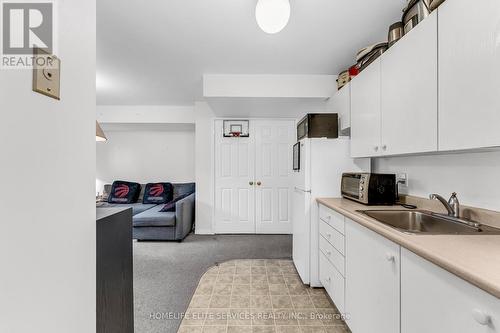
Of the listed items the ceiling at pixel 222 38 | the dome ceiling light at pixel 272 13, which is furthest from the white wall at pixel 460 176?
the dome ceiling light at pixel 272 13

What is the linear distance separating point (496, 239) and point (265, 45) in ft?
7.30

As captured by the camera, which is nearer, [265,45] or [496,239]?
[496,239]

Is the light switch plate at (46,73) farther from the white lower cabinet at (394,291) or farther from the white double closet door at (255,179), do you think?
the white double closet door at (255,179)

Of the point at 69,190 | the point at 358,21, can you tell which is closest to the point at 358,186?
the point at 358,21

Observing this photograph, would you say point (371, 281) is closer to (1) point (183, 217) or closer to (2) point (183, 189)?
(1) point (183, 217)

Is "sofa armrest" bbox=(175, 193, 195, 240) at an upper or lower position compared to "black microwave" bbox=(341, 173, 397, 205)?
lower

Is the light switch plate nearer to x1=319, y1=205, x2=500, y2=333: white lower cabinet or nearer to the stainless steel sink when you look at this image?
x1=319, y1=205, x2=500, y2=333: white lower cabinet

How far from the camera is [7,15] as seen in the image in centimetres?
52

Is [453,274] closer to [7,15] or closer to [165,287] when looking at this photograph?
[7,15]

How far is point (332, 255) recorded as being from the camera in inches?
74.4

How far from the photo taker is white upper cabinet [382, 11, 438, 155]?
51.1 inches

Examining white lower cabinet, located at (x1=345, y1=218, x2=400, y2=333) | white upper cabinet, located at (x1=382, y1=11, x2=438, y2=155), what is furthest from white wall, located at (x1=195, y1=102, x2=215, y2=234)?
white upper cabinet, located at (x1=382, y1=11, x2=438, y2=155)

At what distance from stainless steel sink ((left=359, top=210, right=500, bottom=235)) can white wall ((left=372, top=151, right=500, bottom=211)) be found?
0.53ft

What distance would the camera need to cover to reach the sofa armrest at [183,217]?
3.55 meters
